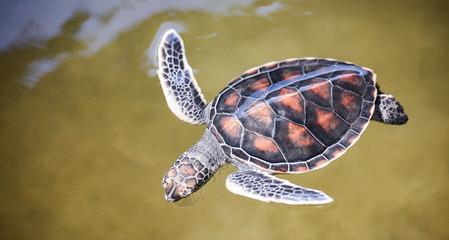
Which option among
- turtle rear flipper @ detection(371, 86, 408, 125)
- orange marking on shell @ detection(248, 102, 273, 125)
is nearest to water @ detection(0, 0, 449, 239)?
turtle rear flipper @ detection(371, 86, 408, 125)

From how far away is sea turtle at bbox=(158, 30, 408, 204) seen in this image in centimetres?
268

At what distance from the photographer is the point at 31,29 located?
352 cm

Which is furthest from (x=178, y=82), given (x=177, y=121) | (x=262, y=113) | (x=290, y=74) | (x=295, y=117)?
(x=295, y=117)

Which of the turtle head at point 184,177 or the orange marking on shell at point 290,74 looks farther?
the orange marking on shell at point 290,74

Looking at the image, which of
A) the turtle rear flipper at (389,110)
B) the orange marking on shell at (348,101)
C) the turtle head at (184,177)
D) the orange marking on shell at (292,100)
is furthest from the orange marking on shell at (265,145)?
the turtle rear flipper at (389,110)

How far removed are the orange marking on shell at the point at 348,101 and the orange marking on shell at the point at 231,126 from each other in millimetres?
833

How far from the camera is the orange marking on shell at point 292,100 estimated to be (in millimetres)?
2701

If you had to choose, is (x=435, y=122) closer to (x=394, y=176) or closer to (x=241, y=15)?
(x=394, y=176)

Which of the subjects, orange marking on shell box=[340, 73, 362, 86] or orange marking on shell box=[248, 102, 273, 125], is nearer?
orange marking on shell box=[248, 102, 273, 125]

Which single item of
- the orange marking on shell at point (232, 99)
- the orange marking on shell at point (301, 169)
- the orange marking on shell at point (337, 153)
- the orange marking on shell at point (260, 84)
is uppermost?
the orange marking on shell at point (260, 84)

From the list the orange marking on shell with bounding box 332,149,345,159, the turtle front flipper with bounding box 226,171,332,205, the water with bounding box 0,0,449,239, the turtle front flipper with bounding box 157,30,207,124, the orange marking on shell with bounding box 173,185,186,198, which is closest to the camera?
the turtle front flipper with bounding box 226,171,332,205

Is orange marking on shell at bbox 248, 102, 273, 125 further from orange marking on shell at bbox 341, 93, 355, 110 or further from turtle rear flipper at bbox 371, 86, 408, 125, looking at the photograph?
turtle rear flipper at bbox 371, 86, 408, 125

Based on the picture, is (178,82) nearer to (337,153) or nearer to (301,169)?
(301,169)

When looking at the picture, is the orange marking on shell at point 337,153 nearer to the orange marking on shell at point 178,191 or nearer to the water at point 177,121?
the water at point 177,121
